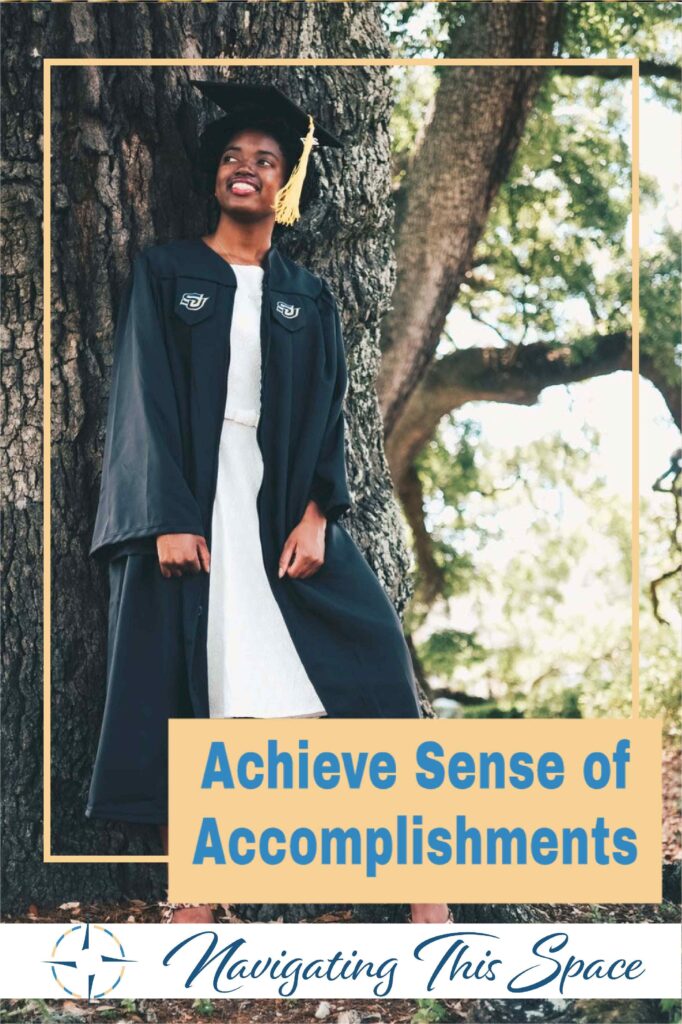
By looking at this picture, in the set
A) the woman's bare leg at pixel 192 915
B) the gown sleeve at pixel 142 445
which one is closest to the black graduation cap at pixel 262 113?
the gown sleeve at pixel 142 445

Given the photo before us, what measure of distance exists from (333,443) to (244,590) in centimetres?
51

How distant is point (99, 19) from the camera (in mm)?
3635

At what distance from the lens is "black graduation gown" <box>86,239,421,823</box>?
3.40 metres

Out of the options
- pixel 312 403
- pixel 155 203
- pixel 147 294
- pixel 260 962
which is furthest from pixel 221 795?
pixel 155 203

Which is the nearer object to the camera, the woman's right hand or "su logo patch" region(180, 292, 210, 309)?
the woman's right hand

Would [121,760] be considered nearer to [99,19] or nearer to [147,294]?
[147,294]

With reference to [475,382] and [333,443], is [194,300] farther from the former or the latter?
[475,382]

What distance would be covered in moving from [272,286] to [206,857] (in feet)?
5.30

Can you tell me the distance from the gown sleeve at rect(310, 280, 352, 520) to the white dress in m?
0.18

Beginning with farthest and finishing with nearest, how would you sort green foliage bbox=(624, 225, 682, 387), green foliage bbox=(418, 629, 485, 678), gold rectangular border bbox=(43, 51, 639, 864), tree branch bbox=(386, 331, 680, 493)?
green foliage bbox=(418, 629, 485, 678)
tree branch bbox=(386, 331, 680, 493)
green foliage bbox=(624, 225, 682, 387)
gold rectangular border bbox=(43, 51, 639, 864)

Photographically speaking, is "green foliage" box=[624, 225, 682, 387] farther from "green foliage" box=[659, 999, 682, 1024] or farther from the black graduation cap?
"green foliage" box=[659, 999, 682, 1024]

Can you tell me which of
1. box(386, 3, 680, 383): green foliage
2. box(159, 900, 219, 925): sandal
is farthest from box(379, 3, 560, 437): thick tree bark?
box(159, 900, 219, 925): sandal

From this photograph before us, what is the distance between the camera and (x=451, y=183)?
6039 millimetres

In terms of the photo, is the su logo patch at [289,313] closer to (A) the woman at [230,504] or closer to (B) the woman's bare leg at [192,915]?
(A) the woman at [230,504]
